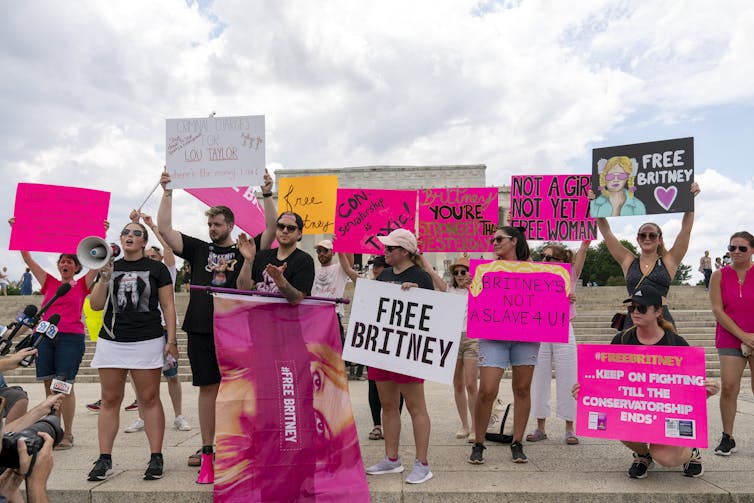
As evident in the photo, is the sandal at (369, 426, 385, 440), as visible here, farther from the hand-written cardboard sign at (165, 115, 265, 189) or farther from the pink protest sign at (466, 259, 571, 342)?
the hand-written cardboard sign at (165, 115, 265, 189)

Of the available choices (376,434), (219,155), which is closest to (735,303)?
(376,434)

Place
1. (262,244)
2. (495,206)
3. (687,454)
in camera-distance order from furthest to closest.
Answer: (495,206) < (262,244) < (687,454)

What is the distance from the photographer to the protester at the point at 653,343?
4477 millimetres

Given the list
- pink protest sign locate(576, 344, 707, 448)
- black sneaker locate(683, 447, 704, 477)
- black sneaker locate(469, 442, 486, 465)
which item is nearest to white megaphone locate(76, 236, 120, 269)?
black sneaker locate(469, 442, 486, 465)

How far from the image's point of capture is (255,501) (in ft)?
13.4

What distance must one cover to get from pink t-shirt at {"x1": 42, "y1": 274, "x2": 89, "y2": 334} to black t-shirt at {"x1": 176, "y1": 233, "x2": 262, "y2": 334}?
5.97ft

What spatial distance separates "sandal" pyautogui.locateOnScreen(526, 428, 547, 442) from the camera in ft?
19.3

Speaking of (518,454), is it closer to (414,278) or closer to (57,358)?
(414,278)

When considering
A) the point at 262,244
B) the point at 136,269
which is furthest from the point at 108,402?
the point at 262,244

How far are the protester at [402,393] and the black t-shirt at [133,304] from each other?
72.7 inches

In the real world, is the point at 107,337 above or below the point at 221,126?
below

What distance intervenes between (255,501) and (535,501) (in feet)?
6.34

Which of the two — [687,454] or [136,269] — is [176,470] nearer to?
[136,269]

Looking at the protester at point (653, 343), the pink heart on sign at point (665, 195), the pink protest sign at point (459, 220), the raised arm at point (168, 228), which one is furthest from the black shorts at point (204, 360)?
the pink heart on sign at point (665, 195)
